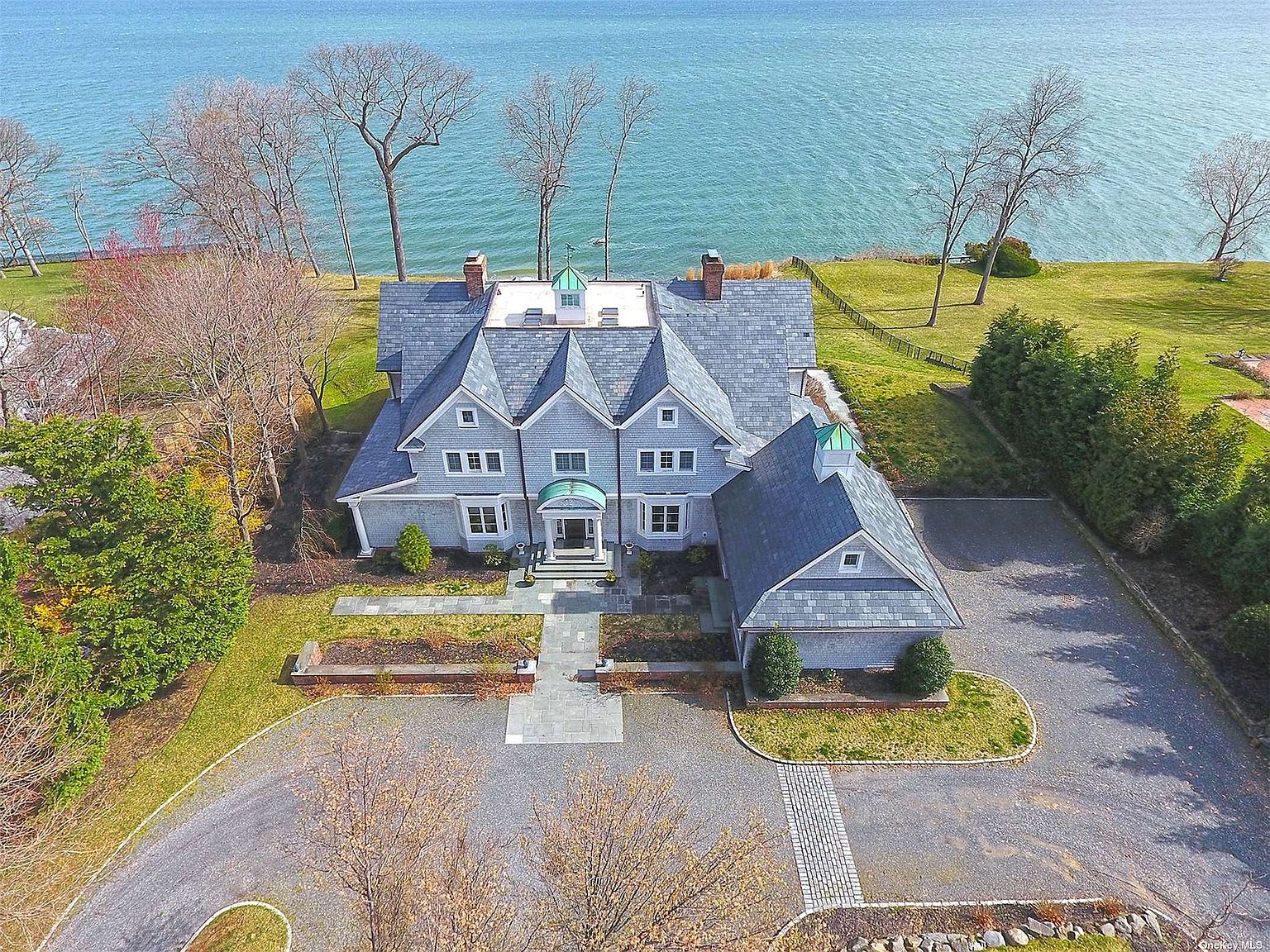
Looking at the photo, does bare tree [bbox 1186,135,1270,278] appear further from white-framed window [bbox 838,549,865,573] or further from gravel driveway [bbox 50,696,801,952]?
gravel driveway [bbox 50,696,801,952]

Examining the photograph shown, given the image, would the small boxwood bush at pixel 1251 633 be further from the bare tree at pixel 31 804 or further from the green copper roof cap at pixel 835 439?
the bare tree at pixel 31 804

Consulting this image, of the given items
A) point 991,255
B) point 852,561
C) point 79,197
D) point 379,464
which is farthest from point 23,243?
point 991,255

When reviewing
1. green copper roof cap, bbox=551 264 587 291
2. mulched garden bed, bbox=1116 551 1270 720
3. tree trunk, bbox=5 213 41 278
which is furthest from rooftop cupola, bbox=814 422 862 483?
tree trunk, bbox=5 213 41 278

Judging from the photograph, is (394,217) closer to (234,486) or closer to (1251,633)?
(234,486)

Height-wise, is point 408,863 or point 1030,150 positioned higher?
point 1030,150

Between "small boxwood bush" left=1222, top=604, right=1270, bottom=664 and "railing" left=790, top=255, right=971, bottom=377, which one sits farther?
"railing" left=790, top=255, right=971, bottom=377

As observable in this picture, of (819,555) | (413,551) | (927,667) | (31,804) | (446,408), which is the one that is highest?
(446,408)

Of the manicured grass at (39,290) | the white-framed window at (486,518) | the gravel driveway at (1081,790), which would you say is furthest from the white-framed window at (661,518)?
the manicured grass at (39,290)
